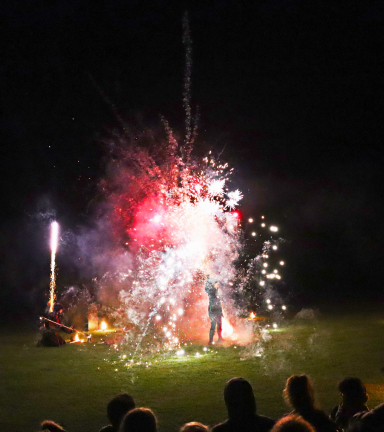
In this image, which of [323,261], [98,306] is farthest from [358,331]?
[323,261]

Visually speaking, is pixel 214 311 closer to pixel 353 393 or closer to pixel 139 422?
pixel 353 393

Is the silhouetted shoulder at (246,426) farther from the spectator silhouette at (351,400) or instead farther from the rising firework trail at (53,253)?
the rising firework trail at (53,253)

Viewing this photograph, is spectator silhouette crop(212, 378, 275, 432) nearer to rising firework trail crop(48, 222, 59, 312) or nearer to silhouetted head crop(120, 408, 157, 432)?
silhouetted head crop(120, 408, 157, 432)

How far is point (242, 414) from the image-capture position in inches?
122

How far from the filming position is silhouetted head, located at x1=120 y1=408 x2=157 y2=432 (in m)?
2.57

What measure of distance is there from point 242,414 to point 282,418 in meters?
0.85

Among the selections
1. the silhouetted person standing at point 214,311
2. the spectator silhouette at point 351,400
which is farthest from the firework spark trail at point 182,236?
the spectator silhouette at point 351,400

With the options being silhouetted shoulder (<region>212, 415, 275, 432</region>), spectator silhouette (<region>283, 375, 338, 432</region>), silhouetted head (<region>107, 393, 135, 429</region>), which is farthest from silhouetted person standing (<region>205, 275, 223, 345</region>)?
silhouetted shoulder (<region>212, 415, 275, 432</region>)

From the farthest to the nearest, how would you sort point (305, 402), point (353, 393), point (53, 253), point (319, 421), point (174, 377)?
point (53, 253) → point (174, 377) → point (353, 393) → point (305, 402) → point (319, 421)

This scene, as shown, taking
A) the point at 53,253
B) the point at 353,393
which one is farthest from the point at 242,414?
the point at 53,253

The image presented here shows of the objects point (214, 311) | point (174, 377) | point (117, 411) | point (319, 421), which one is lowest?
point (174, 377)

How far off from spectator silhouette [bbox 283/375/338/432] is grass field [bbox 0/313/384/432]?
9.52 feet

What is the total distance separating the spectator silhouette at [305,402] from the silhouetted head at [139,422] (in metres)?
1.37

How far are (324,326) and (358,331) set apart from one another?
6.37ft
